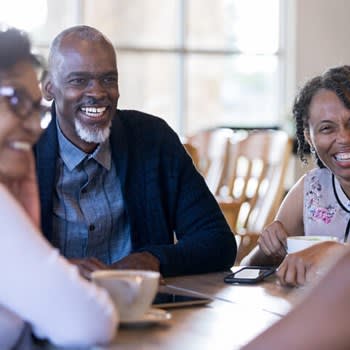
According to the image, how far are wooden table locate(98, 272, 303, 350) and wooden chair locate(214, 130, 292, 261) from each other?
113 inches

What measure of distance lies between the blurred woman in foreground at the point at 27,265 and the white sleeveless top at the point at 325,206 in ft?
4.23

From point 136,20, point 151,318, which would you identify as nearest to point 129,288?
point 151,318

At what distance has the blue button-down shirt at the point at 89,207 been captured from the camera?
2.34 meters

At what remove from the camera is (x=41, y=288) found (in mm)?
1157

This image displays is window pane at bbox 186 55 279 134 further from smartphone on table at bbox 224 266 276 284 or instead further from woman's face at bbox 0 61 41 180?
woman's face at bbox 0 61 41 180

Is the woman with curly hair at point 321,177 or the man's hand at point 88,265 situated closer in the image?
the man's hand at point 88,265

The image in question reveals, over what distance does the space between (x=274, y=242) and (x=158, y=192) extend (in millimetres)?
323

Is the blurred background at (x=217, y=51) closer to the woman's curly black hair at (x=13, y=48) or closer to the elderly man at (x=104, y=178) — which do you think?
the elderly man at (x=104, y=178)

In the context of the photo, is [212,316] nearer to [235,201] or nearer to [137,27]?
[235,201]

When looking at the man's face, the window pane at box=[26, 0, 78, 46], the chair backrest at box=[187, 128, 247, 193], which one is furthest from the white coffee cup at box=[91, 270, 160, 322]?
the window pane at box=[26, 0, 78, 46]

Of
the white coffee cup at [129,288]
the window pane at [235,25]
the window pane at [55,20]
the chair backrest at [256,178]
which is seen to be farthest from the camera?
the window pane at [235,25]

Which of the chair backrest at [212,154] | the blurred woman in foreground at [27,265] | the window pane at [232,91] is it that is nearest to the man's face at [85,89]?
the blurred woman in foreground at [27,265]

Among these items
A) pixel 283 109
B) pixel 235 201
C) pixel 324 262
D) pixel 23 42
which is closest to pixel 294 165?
pixel 283 109

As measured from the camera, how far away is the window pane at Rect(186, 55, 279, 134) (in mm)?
6996
